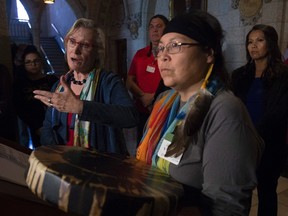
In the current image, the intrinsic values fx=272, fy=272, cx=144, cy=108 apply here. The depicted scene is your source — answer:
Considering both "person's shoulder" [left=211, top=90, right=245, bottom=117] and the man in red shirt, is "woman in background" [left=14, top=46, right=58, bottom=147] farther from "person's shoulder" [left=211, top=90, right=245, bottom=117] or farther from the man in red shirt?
"person's shoulder" [left=211, top=90, right=245, bottom=117]

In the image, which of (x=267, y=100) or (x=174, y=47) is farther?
(x=267, y=100)

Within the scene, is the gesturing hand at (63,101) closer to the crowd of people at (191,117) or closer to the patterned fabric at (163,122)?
the crowd of people at (191,117)

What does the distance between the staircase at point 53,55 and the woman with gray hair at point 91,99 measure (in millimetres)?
11867

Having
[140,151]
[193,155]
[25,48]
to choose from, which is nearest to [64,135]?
[140,151]

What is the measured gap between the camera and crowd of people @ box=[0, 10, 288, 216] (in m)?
0.79

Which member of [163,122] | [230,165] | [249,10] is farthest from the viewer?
[249,10]

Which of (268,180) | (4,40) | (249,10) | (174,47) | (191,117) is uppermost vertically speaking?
(249,10)

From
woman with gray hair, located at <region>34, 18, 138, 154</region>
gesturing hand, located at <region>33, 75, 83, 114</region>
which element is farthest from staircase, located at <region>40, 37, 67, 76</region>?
gesturing hand, located at <region>33, 75, 83, 114</region>

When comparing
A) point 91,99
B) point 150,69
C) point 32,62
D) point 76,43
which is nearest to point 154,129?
point 91,99

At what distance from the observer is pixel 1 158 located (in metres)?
0.81

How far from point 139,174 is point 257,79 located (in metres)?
1.64

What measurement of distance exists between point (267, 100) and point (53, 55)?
13.8 metres

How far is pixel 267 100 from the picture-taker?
1.92 metres

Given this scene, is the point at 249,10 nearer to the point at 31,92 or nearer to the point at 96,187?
the point at 31,92
